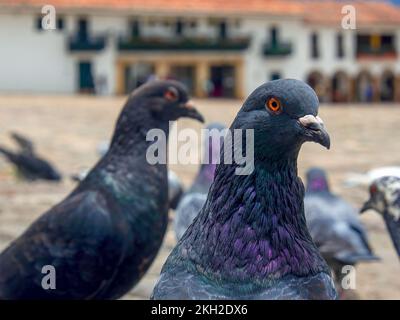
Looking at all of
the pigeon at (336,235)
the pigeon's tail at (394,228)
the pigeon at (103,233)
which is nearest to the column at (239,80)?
the pigeon at (336,235)

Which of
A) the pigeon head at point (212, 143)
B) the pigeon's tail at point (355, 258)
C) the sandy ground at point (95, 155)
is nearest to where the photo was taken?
the pigeon's tail at point (355, 258)

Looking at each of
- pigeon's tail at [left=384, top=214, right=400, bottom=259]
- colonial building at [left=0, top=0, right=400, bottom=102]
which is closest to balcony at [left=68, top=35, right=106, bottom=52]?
colonial building at [left=0, top=0, right=400, bottom=102]

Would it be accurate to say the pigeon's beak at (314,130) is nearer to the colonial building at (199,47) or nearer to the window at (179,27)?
the colonial building at (199,47)

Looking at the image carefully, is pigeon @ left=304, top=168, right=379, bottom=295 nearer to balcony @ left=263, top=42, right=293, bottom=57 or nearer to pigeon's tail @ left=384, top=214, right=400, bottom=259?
pigeon's tail @ left=384, top=214, right=400, bottom=259

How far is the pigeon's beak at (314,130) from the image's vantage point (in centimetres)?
262

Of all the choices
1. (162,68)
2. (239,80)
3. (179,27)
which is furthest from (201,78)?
(179,27)

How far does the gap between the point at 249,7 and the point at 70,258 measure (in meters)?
44.5

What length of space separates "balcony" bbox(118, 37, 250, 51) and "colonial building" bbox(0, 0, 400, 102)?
2.2 inches

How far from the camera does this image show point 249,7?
47406 millimetres

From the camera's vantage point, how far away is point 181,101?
4730mm

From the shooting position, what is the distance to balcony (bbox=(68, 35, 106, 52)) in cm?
4497

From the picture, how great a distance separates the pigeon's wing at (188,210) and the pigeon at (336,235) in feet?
2.28

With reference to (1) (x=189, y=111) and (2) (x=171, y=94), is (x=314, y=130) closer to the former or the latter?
(2) (x=171, y=94)

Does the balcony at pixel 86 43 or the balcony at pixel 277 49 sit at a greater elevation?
the balcony at pixel 86 43
